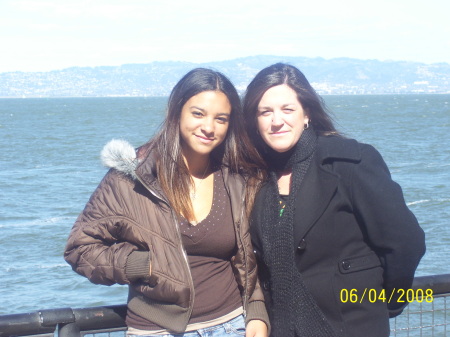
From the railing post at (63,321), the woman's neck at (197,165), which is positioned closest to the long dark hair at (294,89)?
the woman's neck at (197,165)

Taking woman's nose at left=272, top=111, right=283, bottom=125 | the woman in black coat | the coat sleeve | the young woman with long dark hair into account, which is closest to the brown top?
the young woman with long dark hair

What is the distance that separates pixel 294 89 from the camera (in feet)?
10.4

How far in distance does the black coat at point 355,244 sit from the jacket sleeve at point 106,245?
681 mm

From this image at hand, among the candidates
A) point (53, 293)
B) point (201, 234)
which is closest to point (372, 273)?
point (201, 234)

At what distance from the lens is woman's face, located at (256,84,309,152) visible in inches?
123

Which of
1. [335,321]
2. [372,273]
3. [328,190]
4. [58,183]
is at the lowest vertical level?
[58,183]

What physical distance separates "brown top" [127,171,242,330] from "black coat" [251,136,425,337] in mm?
318

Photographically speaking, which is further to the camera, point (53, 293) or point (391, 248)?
point (53, 293)

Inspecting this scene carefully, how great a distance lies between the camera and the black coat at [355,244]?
115 inches

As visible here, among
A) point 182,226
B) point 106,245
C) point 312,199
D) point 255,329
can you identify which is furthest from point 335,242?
point 106,245

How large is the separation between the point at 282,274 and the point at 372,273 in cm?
37

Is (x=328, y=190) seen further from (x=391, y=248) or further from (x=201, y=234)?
(x=201, y=234)

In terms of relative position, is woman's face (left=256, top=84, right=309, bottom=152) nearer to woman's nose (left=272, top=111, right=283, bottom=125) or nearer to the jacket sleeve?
woman's nose (left=272, top=111, right=283, bottom=125)

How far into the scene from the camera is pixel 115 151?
9.97ft
